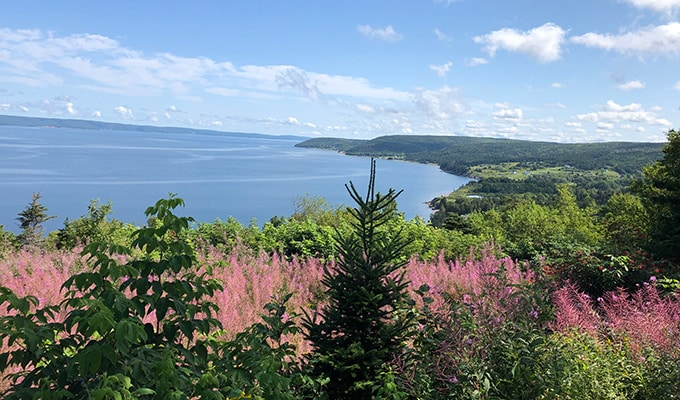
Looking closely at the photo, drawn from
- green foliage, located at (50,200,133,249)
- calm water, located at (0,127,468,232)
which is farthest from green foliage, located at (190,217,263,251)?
calm water, located at (0,127,468,232)

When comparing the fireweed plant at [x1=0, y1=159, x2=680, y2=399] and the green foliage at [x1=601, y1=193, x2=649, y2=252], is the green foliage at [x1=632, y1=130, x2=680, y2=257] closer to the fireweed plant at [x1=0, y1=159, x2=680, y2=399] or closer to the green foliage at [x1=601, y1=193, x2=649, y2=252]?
the green foliage at [x1=601, y1=193, x2=649, y2=252]

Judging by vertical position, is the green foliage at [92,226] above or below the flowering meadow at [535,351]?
below

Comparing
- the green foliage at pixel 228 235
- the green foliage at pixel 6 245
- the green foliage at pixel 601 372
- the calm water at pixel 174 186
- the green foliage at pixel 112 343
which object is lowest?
the calm water at pixel 174 186

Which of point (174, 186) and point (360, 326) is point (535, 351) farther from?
point (174, 186)

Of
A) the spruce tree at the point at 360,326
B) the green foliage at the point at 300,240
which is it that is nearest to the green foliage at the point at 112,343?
the spruce tree at the point at 360,326

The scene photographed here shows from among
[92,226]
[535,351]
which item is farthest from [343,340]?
[92,226]

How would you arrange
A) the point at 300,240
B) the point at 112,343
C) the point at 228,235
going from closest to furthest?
the point at 112,343 < the point at 300,240 < the point at 228,235

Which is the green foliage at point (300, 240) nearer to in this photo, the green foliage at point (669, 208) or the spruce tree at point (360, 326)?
the spruce tree at point (360, 326)

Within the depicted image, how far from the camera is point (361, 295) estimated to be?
2.91 meters

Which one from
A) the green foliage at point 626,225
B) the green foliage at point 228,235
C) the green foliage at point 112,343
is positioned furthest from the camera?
the green foliage at point 626,225

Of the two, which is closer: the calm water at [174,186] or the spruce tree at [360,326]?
the spruce tree at [360,326]

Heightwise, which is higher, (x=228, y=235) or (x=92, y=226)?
(x=228, y=235)

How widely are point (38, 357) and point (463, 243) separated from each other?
757 cm

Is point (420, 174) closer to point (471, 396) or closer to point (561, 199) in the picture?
point (561, 199)
